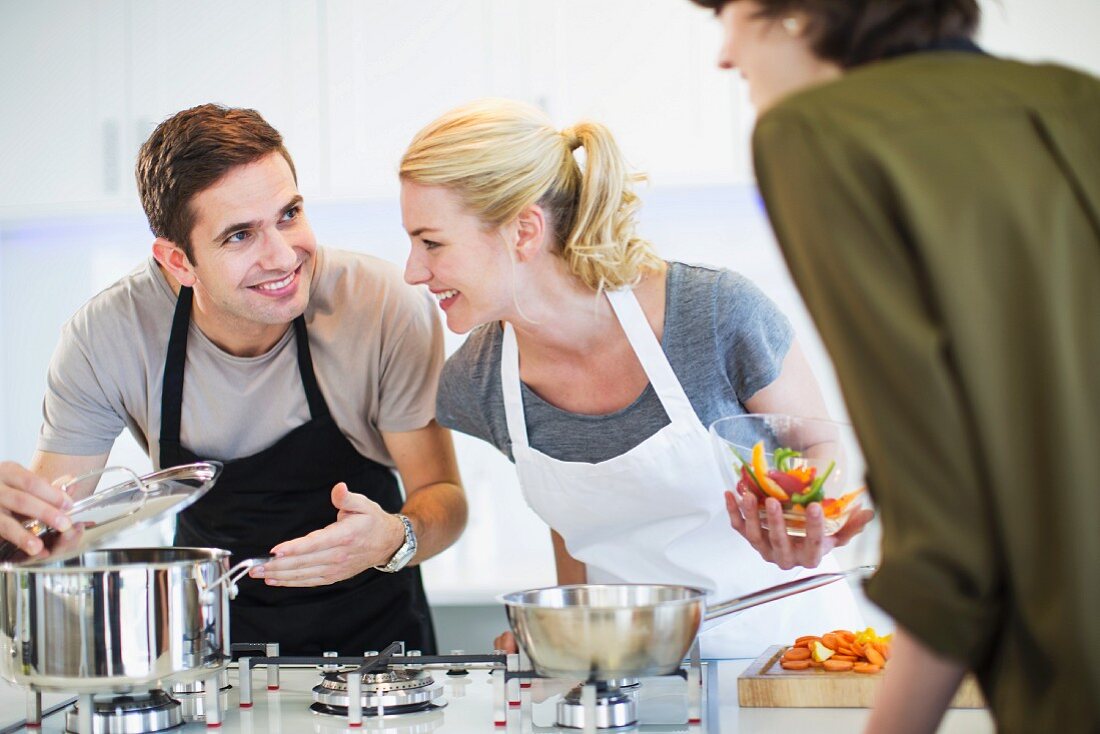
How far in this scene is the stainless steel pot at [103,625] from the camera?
1.36 m

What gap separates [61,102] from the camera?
374cm

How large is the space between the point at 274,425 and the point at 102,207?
175cm

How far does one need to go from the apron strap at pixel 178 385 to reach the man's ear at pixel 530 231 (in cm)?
50

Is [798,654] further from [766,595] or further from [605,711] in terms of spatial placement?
[605,711]

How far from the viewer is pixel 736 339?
196 cm

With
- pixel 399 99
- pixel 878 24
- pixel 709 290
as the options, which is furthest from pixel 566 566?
pixel 399 99

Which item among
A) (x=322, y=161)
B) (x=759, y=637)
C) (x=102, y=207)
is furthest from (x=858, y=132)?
(x=102, y=207)

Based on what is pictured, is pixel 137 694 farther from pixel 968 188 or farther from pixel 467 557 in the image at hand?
pixel 467 557

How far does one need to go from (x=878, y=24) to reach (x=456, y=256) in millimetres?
1192

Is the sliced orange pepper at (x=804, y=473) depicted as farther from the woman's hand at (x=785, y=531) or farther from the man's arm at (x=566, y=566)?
the man's arm at (x=566, y=566)

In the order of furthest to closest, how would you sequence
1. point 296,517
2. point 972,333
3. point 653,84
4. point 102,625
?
point 653,84
point 296,517
point 102,625
point 972,333

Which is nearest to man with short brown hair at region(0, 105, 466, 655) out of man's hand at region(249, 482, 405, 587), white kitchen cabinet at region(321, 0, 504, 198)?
Result: man's hand at region(249, 482, 405, 587)

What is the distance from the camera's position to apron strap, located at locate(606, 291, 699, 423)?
1994 mm

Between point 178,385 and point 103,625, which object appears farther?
point 178,385
